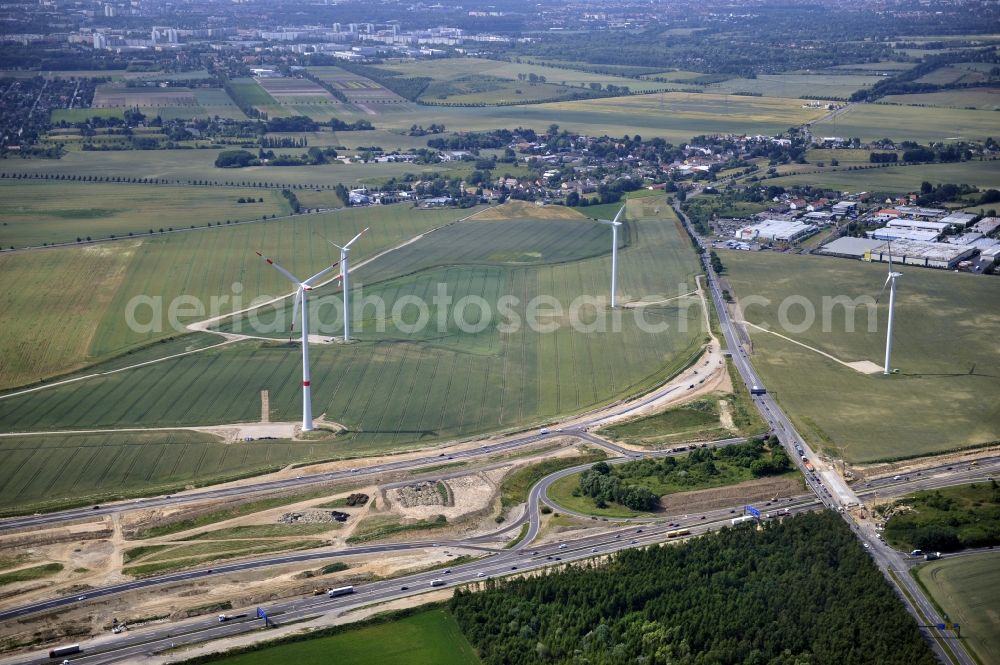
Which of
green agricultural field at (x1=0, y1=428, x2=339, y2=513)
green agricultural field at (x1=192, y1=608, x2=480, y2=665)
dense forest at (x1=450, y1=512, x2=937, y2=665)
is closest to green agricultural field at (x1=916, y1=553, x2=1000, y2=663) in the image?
dense forest at (x1=450, y1=512, x2=937, y2=665)

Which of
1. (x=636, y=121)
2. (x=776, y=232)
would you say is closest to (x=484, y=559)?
(x=776, y=232)

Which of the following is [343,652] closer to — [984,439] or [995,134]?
[984,439]

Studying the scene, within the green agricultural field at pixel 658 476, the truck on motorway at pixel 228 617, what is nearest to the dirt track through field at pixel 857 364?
the green agricultural field at pixel 658 476

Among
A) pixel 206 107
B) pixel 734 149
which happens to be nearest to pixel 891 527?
pixel 734 149

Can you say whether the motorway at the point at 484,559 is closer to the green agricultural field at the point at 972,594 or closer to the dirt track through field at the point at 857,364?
the green agricultural field at the point at 972,594

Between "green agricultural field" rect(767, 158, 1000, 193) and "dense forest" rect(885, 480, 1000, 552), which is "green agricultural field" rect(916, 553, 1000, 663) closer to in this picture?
"dense forest" rect(885, 480, 1000, 552)

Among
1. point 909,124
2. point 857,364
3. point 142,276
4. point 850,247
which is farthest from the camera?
point 909,124

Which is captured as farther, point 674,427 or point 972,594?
point 674,427

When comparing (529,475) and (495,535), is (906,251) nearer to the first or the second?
(529,475)
